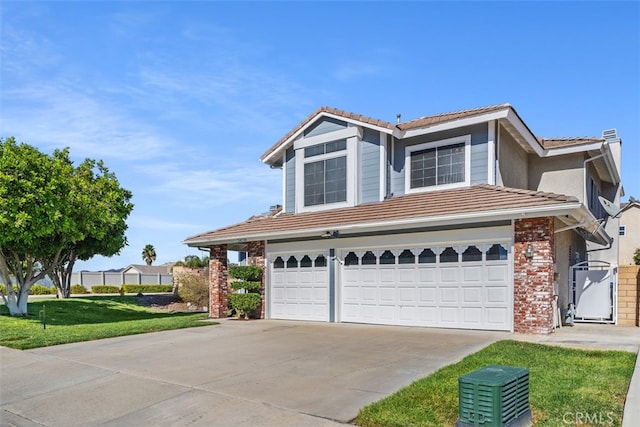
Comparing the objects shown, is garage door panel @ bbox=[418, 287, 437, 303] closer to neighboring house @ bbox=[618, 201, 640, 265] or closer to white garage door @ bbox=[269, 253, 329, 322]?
white garage door @ bbox=[269, 253, 329, 322]

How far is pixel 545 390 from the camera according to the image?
6230 millimetres

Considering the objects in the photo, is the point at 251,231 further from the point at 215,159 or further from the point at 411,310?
the point at 411,310

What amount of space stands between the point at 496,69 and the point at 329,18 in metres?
4.84

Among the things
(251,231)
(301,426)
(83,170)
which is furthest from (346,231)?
(83,170)

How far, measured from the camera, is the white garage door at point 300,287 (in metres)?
15.2

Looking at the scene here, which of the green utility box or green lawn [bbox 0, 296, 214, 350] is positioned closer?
the green utility box

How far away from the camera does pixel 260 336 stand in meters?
12.2

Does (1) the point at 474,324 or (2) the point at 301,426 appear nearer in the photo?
(2) the point at 301,426

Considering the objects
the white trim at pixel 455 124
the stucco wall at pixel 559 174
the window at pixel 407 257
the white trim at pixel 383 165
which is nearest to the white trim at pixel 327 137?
the white trim at pixel 383 165

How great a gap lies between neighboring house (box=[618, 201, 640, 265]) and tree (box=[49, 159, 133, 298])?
30.1 metres

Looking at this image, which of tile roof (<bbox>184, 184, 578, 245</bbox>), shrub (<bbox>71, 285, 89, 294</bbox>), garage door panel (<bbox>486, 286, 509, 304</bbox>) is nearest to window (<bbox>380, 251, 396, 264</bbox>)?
tile roof (<bbox>184, 184, 578, 245</bbox>)

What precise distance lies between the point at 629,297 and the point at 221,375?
11879 mm

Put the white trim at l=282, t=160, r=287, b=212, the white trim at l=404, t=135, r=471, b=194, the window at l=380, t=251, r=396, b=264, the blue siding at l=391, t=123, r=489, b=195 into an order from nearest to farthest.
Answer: the blue siding at l=391, t=123, r=489, b=195 < the window at l=380, t=251, r=396, b=264 < the white trim at l=404, t=135, r=471, b=194 < the white trim at l=282, t=160, r=287, b=212

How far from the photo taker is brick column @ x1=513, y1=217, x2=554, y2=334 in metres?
11.1
